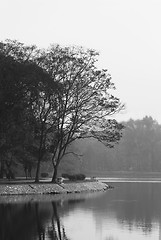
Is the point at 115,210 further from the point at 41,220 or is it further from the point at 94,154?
the point at 94,154

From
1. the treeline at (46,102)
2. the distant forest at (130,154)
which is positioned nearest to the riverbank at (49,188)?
the treeline at (46,102)

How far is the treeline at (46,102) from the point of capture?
156 feet

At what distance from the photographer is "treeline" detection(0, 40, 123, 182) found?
1871 inches

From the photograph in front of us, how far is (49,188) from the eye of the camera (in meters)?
52.6

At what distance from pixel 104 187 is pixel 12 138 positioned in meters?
17.1

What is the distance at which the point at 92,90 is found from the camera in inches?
2306

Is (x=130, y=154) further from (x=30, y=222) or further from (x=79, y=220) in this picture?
(x=30, y=222)

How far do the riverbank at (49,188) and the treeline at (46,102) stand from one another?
8.05ft

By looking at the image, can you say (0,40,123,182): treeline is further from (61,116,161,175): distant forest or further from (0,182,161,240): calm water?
(61,116,161,175): distant forest

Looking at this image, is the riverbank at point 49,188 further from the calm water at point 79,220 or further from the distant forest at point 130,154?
the distant forest at point 130,154

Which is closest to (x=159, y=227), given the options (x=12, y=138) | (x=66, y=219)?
(x=66, y=219)

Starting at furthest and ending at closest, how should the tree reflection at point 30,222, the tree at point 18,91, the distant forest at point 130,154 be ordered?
the distant forest at point 130,154, the tree at point 18,91, the tree reflection at point 30,222

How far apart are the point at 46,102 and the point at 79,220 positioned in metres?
28.0

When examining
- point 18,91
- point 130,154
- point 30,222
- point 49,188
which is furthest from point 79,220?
point 130,154
